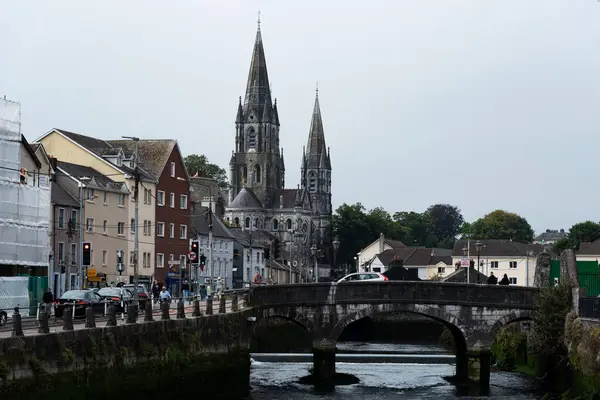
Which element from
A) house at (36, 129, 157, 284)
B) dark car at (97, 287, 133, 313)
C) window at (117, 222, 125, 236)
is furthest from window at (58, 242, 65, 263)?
dark car at (97, 287, 133, 313)

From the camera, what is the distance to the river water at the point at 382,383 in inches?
2119

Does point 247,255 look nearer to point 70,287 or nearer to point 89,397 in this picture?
point 70,287

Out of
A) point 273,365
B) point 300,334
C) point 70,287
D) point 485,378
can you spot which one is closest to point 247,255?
point 300,334

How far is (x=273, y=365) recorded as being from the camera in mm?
69375

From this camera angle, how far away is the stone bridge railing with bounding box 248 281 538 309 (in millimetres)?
61625

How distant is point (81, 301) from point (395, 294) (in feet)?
57.9

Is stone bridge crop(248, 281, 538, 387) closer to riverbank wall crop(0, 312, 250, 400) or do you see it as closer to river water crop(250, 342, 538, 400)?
river water crop(250, 342, 538, 400)

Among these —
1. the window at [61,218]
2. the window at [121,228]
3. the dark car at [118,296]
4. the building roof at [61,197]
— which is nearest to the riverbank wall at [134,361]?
the dark car at [118,296]

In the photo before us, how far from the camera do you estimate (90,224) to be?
8606cm

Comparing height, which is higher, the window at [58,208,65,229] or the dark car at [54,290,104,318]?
the window at [58,208,65,229]

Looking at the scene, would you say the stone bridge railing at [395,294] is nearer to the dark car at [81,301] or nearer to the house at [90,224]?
the dark car at [81,301]

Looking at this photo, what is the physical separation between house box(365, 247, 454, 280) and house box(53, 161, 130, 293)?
82.6 metres

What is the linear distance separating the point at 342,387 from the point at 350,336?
4360 cm

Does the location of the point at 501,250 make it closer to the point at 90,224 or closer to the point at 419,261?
the point at 419,261
